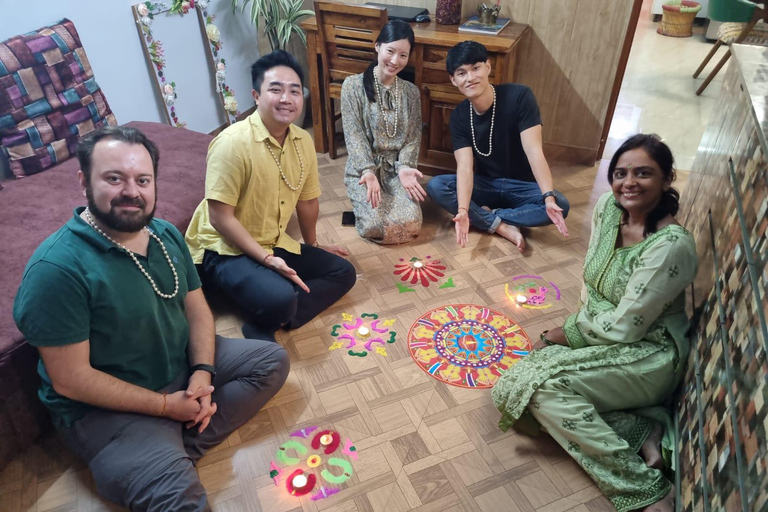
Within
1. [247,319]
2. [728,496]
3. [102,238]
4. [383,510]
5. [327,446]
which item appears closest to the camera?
[728,496]

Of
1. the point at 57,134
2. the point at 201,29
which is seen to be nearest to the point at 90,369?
the point at 57,134

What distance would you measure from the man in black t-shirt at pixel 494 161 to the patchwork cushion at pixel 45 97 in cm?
159

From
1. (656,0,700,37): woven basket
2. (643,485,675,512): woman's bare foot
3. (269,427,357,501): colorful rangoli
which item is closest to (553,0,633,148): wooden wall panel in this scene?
(643,485,675,512): woman's bare foot

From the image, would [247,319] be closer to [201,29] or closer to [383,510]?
[383,510]

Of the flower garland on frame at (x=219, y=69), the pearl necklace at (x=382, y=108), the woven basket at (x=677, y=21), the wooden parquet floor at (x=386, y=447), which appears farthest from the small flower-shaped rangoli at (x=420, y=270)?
the woven basket at (x=677, y=21)

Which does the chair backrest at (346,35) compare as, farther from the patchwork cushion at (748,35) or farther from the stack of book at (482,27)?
the patchwork cushion at (748,35)

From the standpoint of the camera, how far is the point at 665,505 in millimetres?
1451

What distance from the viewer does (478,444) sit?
168cm

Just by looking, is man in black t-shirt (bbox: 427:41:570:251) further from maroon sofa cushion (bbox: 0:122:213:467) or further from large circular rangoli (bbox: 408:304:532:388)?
maroon sofa cushion (bbox: 0:122:213:467)

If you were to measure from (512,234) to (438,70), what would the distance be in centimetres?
97

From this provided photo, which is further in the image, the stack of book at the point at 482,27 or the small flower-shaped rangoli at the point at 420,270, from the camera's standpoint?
the stack of book at the point at 482,27

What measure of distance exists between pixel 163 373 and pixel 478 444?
3.07 ft

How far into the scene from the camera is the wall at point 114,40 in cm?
234

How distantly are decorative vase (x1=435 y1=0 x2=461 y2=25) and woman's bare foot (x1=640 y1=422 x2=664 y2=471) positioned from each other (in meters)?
2.34
